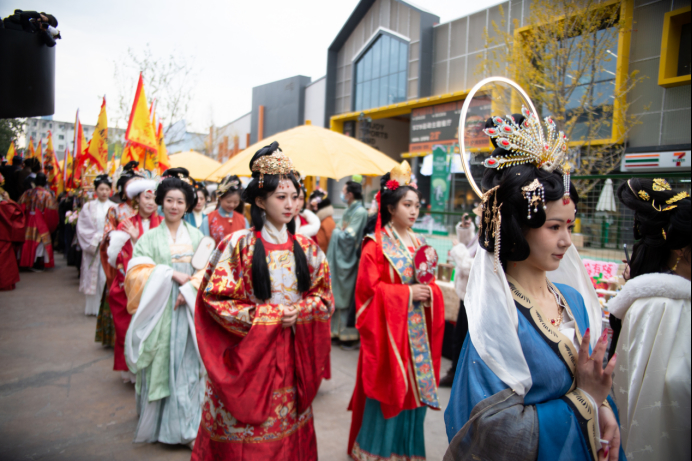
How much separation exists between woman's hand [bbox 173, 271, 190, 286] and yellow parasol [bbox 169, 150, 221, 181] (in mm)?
4614

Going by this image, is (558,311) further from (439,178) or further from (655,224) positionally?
(439,178)

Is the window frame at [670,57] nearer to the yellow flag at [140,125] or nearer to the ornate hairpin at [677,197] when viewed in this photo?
the ornate hairpin at [677,197]

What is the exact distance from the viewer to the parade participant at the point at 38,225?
6.63 m

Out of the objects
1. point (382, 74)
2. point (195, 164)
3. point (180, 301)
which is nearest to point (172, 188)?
point (180, 301)

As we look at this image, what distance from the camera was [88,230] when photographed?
6.17 m

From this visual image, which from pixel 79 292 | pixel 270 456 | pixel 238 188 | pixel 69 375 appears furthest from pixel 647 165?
pixel 79 292

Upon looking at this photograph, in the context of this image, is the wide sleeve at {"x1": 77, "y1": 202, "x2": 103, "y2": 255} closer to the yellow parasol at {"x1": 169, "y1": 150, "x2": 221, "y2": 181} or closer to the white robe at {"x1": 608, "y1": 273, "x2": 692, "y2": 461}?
the yellow parasol at {"x1": 169, "y1": 150, "x2": 221, "y2": 181}

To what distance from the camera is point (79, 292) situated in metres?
7.19

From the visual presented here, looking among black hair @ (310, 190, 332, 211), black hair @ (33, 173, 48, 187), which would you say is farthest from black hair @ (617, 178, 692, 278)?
black hair @ (33, 173, 48, 187)

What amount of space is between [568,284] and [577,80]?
4.78 m

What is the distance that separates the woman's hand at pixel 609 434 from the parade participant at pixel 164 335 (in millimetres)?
2275

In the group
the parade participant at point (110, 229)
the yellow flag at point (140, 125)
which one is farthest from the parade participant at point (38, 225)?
the yellow flag at point (140, 125)

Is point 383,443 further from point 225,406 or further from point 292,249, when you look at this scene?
point 292,249

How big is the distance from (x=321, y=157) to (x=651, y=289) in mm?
3251
